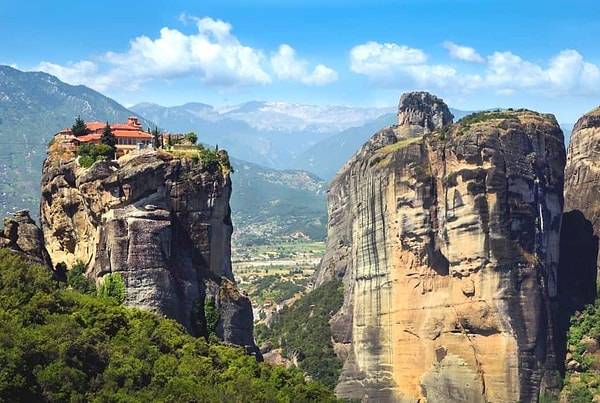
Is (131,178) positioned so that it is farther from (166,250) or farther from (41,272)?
(41,272)

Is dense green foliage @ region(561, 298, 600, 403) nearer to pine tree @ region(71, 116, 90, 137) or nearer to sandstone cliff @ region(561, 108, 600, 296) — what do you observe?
sandstone cliff @ region(561, 108, 600, 296)

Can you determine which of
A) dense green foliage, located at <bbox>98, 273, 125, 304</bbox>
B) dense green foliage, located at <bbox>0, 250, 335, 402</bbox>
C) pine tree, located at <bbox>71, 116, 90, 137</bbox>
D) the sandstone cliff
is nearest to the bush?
dense green foliage, located at <bbox>0, 250, 335, 402</bbox>

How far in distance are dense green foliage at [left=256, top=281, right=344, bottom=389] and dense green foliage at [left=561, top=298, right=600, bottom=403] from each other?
16.7 metres

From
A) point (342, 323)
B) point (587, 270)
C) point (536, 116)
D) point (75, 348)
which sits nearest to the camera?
point (75, 348)

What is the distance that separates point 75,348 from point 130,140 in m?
19.5

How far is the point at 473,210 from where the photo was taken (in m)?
53.0

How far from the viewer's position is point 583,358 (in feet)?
186

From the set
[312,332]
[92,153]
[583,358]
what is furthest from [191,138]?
[312,332]

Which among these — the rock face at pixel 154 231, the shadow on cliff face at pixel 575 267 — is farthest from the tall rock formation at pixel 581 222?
the rock face at pixel 154 231

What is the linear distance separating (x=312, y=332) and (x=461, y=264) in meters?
21.9

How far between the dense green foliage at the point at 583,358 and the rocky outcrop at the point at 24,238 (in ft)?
109

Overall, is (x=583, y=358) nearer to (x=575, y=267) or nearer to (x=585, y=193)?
(x=575, y=267)

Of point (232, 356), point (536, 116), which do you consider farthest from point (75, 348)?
point (536, 116)

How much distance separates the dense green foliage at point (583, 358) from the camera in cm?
5416
